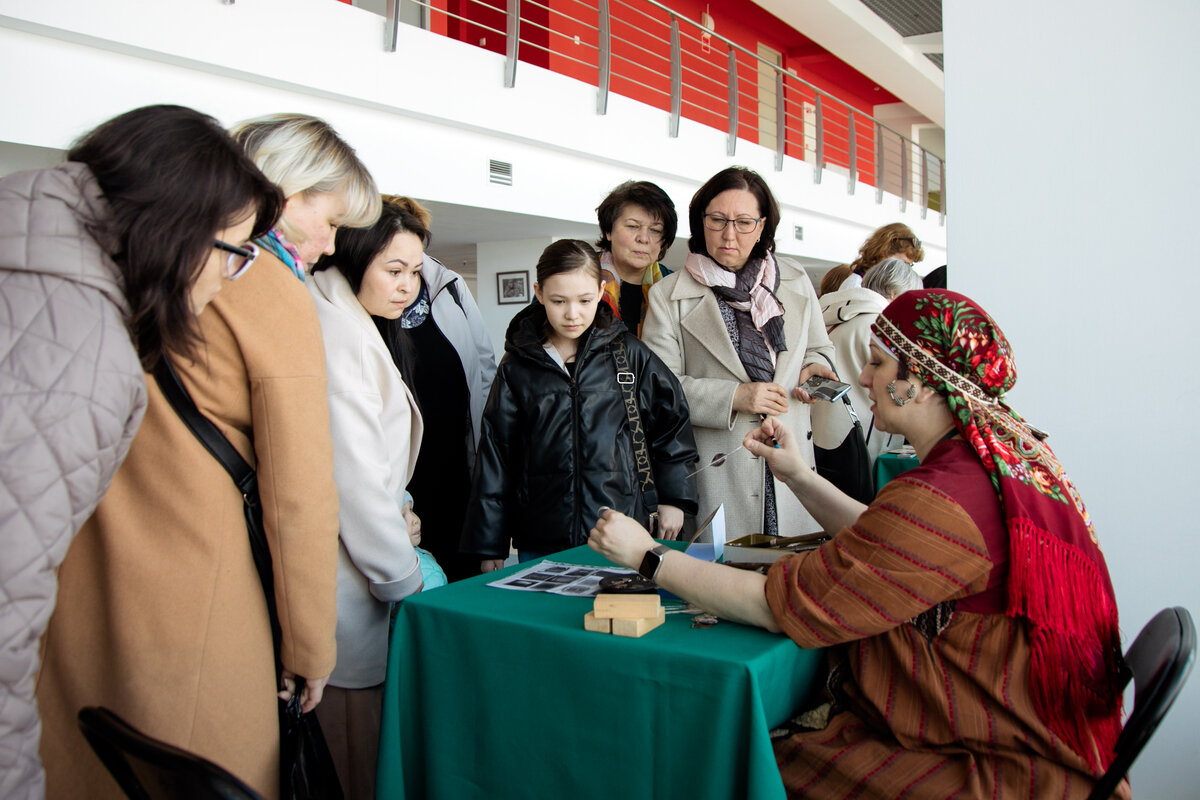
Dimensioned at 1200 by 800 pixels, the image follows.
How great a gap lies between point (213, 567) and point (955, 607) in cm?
107

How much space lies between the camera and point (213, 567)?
1.19m

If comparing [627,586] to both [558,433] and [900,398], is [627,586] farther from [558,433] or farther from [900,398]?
[558,433]

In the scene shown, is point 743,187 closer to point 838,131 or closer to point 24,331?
point 24,331

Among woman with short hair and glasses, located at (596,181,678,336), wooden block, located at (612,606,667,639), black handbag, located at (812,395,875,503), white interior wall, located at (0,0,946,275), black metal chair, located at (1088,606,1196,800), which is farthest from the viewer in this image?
white interior wall, located at (0,0,946,275)

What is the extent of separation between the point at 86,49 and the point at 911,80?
13199 millimetres

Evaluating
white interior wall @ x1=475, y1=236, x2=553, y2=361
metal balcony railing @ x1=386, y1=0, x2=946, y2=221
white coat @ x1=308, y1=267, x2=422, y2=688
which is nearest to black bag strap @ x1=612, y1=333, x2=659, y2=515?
white coat @ x1=308, y1=267, x2=422, y2=688

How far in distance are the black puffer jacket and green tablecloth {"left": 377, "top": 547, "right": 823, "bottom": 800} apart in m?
0.67

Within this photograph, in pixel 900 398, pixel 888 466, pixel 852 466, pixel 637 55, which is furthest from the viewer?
pixel 637 55

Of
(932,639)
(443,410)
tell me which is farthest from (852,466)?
(932,639)

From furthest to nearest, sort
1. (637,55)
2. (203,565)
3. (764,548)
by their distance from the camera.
A: (637,55) → (764,548) → (203,565)

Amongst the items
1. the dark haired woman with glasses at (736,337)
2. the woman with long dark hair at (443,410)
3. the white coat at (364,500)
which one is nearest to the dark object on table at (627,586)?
the white coat at (364,500)

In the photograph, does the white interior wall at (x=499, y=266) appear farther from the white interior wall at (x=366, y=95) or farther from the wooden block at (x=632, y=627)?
the wooden block at (x=632, y=627)

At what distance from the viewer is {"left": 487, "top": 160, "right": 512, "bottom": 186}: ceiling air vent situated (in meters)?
6.35

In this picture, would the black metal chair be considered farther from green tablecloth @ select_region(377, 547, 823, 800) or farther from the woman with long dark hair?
the woman with long dark hair
